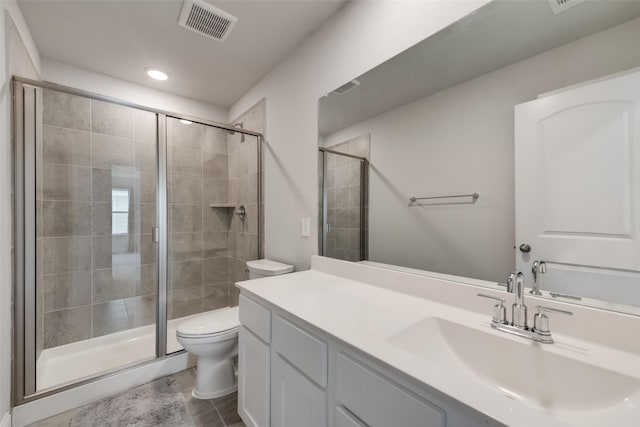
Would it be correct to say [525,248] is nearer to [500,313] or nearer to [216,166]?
[500,313]

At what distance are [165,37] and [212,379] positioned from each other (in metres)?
2.34

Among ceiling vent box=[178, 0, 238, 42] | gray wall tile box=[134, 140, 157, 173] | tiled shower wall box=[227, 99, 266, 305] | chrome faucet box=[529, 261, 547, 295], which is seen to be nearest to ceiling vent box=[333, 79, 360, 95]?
ceiling vent box=[178, 0, 238, 42]

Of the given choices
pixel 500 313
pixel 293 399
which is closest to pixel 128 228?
pixel 293 399

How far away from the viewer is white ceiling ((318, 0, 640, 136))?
2.61ft

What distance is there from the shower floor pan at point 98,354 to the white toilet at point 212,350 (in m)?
0.51

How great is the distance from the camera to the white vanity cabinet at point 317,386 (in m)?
0.58

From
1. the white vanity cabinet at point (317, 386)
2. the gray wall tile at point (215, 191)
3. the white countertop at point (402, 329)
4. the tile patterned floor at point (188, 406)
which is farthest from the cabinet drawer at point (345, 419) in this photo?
the gray wall tile at point (215, 191)

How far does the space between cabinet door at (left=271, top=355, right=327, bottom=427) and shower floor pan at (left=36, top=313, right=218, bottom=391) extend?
139 cm

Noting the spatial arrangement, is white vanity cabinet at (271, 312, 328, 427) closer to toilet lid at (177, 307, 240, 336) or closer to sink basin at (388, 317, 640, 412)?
sink basin at (388, 317, 640, 412)

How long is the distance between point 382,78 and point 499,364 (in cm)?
131

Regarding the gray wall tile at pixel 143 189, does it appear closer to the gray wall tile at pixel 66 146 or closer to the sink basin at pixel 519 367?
the gray wall tile at pixel 66 146

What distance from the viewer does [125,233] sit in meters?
2.37

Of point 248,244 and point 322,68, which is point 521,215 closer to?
point 322,68

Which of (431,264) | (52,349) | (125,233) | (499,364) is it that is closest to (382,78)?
(431,264)
